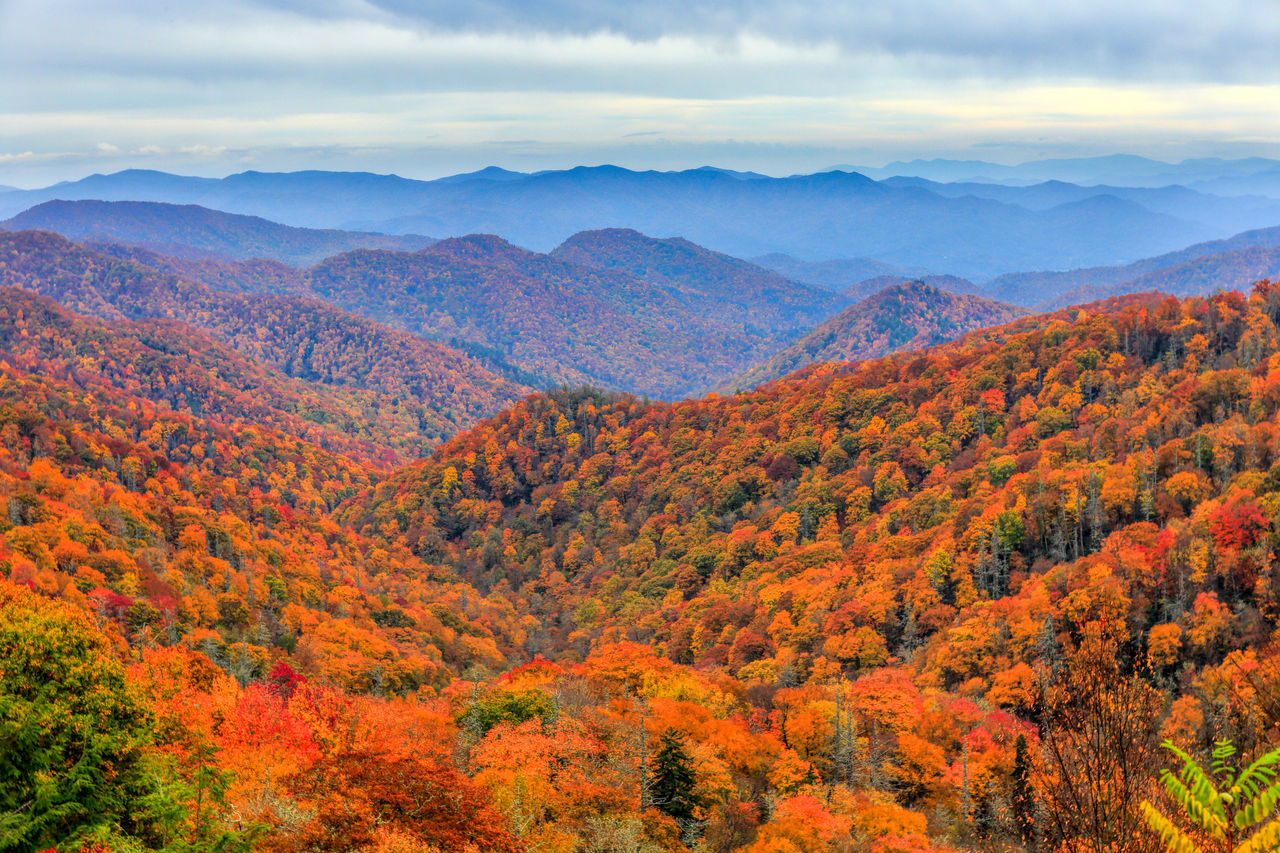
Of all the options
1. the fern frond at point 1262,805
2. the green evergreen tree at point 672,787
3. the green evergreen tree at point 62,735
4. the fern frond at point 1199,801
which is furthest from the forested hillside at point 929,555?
the green evergreen tree at point 62,735

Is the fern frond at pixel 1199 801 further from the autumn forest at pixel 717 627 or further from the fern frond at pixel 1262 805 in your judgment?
the fern frond at pixel 1262 805

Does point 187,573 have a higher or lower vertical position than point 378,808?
lower

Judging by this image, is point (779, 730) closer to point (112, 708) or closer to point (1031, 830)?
point (1031, 830)

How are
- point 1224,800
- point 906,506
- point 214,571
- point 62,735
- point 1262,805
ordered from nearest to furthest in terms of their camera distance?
point 1262,805, point 1224,800, point 62,735, point 214,571, point 906,506

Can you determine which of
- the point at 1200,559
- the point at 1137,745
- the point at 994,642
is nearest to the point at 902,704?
the point at 994,642

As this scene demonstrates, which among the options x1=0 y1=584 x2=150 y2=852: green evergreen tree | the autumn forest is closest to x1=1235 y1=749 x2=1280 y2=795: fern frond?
the autumn forest

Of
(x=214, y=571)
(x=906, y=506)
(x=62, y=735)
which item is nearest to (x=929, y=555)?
(x=906, y=506)

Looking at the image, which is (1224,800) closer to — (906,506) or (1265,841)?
(1265,841)

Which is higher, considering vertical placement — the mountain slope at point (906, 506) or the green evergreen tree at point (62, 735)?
the green evergreen tree at point (62, 735)
